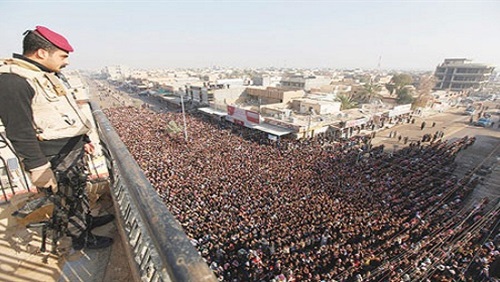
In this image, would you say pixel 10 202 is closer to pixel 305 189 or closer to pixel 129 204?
pixel 129 204

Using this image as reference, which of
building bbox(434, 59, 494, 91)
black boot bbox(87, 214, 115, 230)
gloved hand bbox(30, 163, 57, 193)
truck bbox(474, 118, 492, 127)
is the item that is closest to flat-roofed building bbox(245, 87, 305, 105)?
truck bbox(474, 118, 492, 127)

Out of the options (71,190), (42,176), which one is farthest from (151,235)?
(71,190)

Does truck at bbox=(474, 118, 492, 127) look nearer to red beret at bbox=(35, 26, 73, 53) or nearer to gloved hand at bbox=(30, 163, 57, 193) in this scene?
red beret at bbox=(35, 26, 73, 53)

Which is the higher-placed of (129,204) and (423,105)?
(129,204)

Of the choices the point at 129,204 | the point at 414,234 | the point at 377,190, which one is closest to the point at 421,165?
the point at 377,190

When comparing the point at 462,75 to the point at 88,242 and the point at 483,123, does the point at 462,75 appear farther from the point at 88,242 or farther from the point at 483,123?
the point at 88,242

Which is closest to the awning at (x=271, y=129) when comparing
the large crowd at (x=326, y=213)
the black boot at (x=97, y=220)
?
the large crowd at (x=326, y=213)
